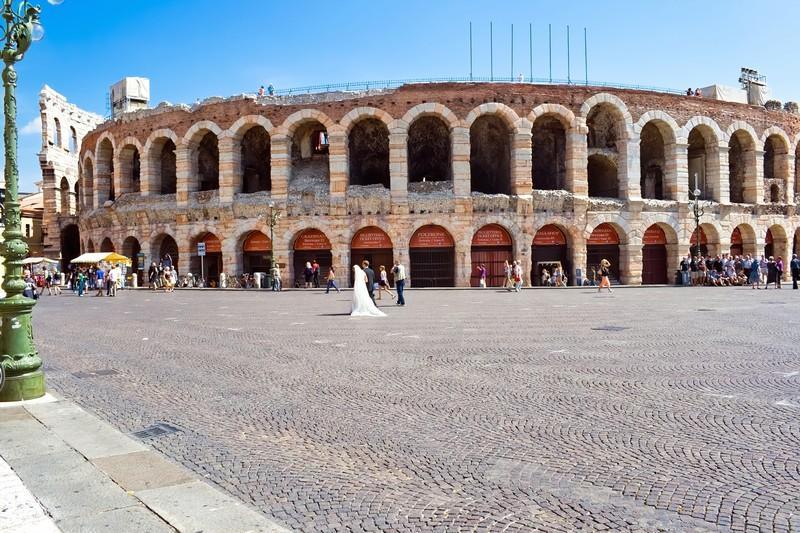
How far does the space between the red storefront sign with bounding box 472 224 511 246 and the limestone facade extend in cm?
47

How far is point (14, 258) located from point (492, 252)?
29.0 metres

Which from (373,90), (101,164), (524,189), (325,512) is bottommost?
(325,512)

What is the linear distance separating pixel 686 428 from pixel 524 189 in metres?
29.0

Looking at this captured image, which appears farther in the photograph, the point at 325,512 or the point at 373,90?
the point at 373,90

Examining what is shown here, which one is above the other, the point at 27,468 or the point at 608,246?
the point at 608,246

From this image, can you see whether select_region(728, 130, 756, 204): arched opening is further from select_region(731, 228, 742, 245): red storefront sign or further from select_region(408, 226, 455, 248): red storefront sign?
select_region(408, 226, 455, 248): red storefront sign

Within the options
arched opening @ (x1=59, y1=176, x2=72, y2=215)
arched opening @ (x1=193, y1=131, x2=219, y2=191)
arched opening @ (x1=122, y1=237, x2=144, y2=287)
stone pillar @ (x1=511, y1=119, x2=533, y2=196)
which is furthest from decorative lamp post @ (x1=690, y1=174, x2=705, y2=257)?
arched opening @ (x1=59, y1=176, x2=72, y2=215)

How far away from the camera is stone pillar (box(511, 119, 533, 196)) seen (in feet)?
110

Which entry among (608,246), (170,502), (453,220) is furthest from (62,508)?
(608,246)

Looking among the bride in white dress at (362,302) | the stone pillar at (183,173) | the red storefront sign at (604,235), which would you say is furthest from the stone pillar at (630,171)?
the stone pillar at (183,173)

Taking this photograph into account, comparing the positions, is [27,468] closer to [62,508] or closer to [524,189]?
[62,508]

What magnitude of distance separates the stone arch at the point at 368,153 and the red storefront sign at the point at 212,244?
898cm

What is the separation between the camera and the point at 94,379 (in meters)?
8.39

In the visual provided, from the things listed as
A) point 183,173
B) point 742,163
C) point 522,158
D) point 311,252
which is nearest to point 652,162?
point 742,163
